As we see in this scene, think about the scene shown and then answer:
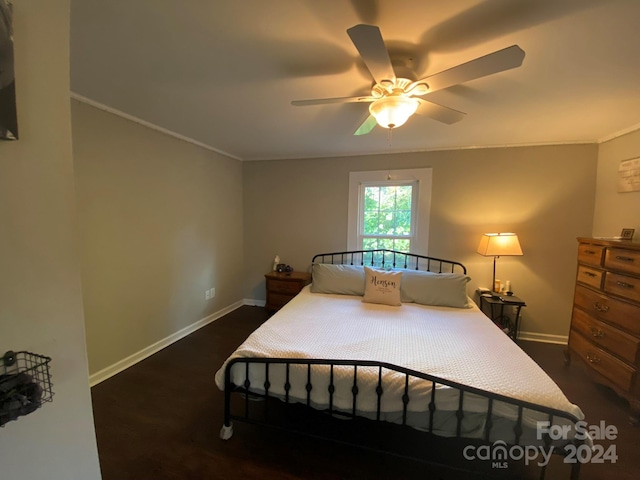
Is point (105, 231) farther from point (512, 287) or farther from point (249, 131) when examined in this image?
point (512, 287)

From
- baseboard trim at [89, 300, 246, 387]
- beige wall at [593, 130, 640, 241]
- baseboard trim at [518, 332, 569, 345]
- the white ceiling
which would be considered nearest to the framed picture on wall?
the white ceiling

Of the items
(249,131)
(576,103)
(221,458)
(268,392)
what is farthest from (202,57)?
(576,103)

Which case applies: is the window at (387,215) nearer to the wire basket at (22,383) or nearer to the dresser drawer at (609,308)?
the dresser drawer at (609,308)

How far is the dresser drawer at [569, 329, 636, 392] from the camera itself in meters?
2.04

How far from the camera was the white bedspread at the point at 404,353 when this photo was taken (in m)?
1.46

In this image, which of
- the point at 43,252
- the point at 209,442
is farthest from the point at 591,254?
the point at 43,252

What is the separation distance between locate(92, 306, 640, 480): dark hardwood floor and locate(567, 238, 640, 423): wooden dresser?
0.82ft

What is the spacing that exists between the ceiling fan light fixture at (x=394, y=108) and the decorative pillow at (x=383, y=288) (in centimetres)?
169

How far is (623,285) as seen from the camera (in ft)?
7.04

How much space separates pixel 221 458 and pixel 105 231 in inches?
77.1

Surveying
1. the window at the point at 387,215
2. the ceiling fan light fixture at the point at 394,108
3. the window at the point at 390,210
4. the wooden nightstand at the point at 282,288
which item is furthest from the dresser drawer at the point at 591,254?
the wooden nightstand at the point at 282,288

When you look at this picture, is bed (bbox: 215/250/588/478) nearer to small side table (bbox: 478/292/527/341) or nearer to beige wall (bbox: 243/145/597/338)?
small side table (bbox: 478/292/527/341)

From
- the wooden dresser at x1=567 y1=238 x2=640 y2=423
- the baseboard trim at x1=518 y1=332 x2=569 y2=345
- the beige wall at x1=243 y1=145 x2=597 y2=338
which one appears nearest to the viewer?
the wooden dresser at x1=567 y1=238 x2=640 y2=423

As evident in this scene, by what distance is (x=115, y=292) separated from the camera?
2.44 meters
